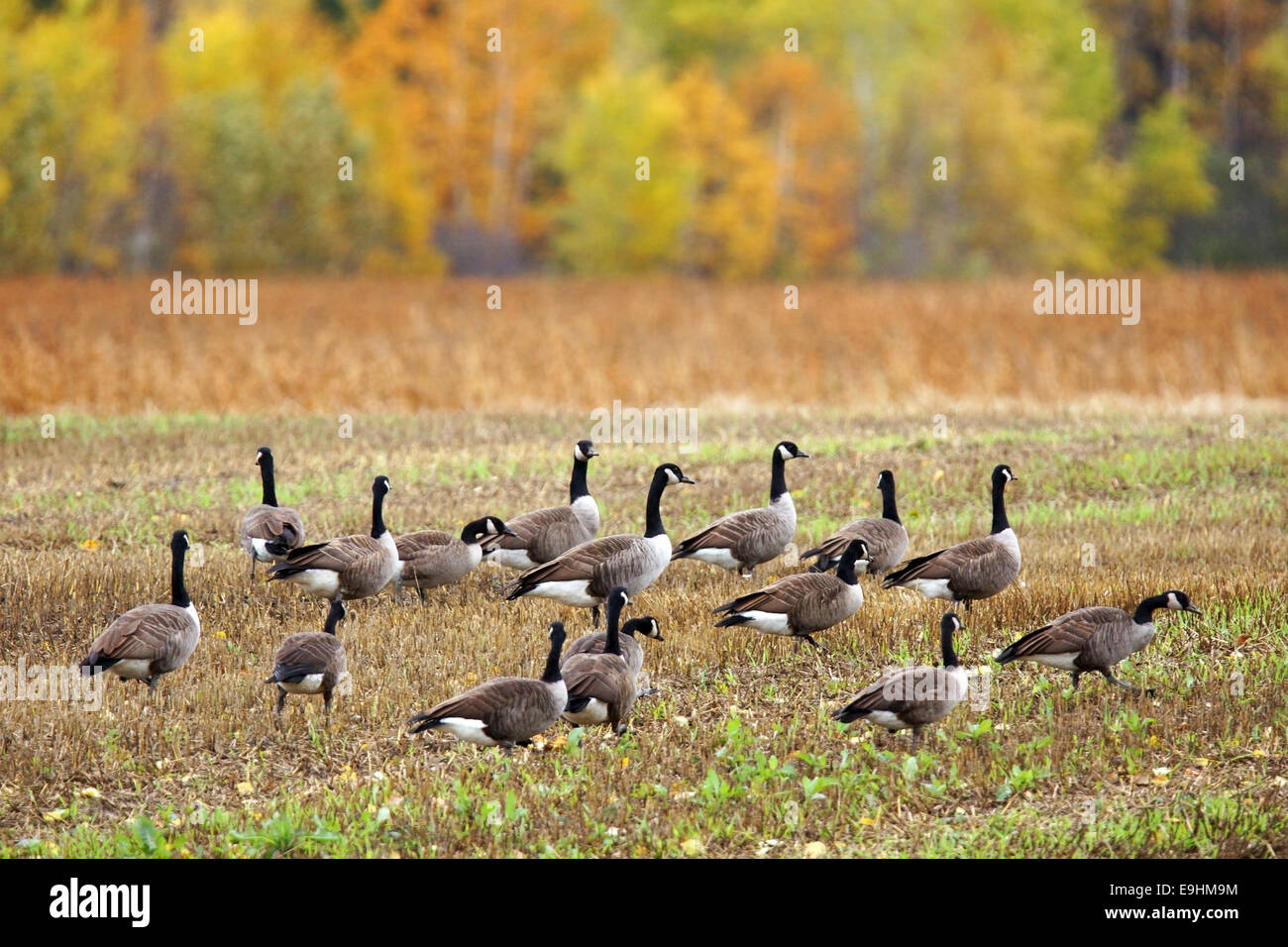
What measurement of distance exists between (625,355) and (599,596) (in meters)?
17.9

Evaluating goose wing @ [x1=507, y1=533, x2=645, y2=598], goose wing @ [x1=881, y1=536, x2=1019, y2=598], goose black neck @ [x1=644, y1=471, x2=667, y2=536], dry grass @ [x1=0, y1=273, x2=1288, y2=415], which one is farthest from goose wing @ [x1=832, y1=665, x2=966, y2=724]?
dry grass @ [x1=0, y1=273, x2=1288, y2=415]

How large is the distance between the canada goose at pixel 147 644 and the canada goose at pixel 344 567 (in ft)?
4.18

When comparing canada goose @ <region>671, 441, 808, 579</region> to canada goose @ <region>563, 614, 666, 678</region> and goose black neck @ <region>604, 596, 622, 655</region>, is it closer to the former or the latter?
canada goose @ <region>563, 614, 666, 678</region>

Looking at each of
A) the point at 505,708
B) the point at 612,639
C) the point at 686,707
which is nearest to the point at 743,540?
the point at 686,707

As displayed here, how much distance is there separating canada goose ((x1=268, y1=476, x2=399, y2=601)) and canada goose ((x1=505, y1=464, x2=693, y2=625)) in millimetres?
1104

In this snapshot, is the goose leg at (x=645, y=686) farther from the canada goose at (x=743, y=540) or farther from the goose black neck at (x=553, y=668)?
the canada goose at (x=743, y=540)

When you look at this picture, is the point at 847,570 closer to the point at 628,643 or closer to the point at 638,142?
the point at 628,643

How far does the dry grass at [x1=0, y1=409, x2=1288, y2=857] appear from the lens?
7.37 m

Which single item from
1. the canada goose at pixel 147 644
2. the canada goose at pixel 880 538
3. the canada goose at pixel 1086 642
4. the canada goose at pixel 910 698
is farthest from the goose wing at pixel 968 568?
the canada goose at pixel 147 644

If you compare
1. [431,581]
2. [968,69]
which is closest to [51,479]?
[431,581]

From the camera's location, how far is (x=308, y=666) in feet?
28.2

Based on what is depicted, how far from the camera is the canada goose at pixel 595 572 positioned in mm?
10867

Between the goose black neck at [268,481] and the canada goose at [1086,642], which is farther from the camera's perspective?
the goose black neck at [268,481]

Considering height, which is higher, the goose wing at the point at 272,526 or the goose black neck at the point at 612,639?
the goose wing at the point at 272,526
